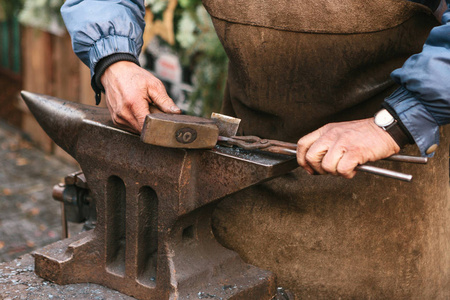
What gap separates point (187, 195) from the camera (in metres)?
1.42

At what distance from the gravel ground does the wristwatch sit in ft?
9.66

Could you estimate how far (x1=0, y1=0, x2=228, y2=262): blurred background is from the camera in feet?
11.3

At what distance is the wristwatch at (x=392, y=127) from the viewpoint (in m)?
1.30

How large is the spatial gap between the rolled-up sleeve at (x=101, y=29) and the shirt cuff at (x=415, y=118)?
0.74m

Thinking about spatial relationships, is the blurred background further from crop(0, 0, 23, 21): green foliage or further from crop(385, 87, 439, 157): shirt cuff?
crop(385, 87, 439, 157): shirt cuff

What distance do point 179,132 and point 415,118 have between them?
1.77ft

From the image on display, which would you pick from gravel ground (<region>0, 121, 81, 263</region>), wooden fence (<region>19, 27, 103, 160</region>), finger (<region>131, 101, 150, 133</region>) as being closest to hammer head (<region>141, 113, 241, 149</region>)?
finger (<region>131, 101, 150, 133</region>)

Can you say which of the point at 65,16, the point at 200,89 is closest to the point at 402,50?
the point at 65,16

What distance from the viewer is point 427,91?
4.10 feet

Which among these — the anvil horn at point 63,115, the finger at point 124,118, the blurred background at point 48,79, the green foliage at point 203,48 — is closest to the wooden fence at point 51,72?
the blurred background at point 48,79

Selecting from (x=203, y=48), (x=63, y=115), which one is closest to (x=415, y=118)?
(x=63, y=115)

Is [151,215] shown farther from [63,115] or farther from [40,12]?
[40,12]

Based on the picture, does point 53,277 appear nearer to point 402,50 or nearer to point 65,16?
point 65,16

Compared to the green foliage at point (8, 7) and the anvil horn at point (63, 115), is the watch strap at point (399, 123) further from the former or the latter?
the green foliage at point (8, 7)
